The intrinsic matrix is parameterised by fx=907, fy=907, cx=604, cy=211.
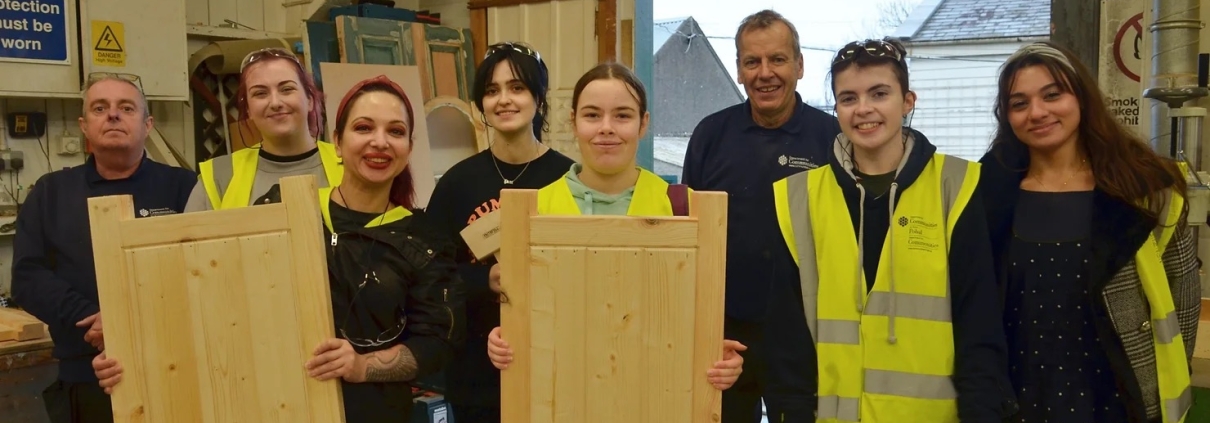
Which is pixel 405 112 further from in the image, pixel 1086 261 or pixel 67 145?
pixel 67 145

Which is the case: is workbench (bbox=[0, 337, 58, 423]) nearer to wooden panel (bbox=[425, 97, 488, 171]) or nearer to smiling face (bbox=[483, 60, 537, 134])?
wooden panel (bbox=[425, 97, 488, 171])

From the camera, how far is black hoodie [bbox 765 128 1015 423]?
6.10 feet

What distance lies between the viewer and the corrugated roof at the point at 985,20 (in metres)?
3.92

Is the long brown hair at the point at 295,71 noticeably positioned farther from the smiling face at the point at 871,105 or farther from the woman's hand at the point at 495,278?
the smiling face at the point at 871,105

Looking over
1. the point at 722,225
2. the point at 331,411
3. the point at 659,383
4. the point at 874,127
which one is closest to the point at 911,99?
the point at 874,127

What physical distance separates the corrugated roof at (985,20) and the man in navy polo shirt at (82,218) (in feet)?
10.7

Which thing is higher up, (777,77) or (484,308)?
(777,77)

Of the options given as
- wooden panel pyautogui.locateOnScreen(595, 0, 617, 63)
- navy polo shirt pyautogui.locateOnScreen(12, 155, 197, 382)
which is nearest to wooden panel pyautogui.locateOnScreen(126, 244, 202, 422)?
navy polo shirt pyautogui.locateOnScreen(12, 155, 197, 382)

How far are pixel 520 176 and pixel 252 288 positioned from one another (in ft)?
2.28

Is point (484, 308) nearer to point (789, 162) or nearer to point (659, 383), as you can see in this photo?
point (659, 383)

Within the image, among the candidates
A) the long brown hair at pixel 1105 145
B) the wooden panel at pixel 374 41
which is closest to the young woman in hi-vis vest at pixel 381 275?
the long brown hair at pixel 1105 145

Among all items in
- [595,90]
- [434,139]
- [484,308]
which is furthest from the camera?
[434,139]

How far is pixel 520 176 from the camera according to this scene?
2.24 meters

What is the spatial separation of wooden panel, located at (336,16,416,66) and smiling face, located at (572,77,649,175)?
3.12m
